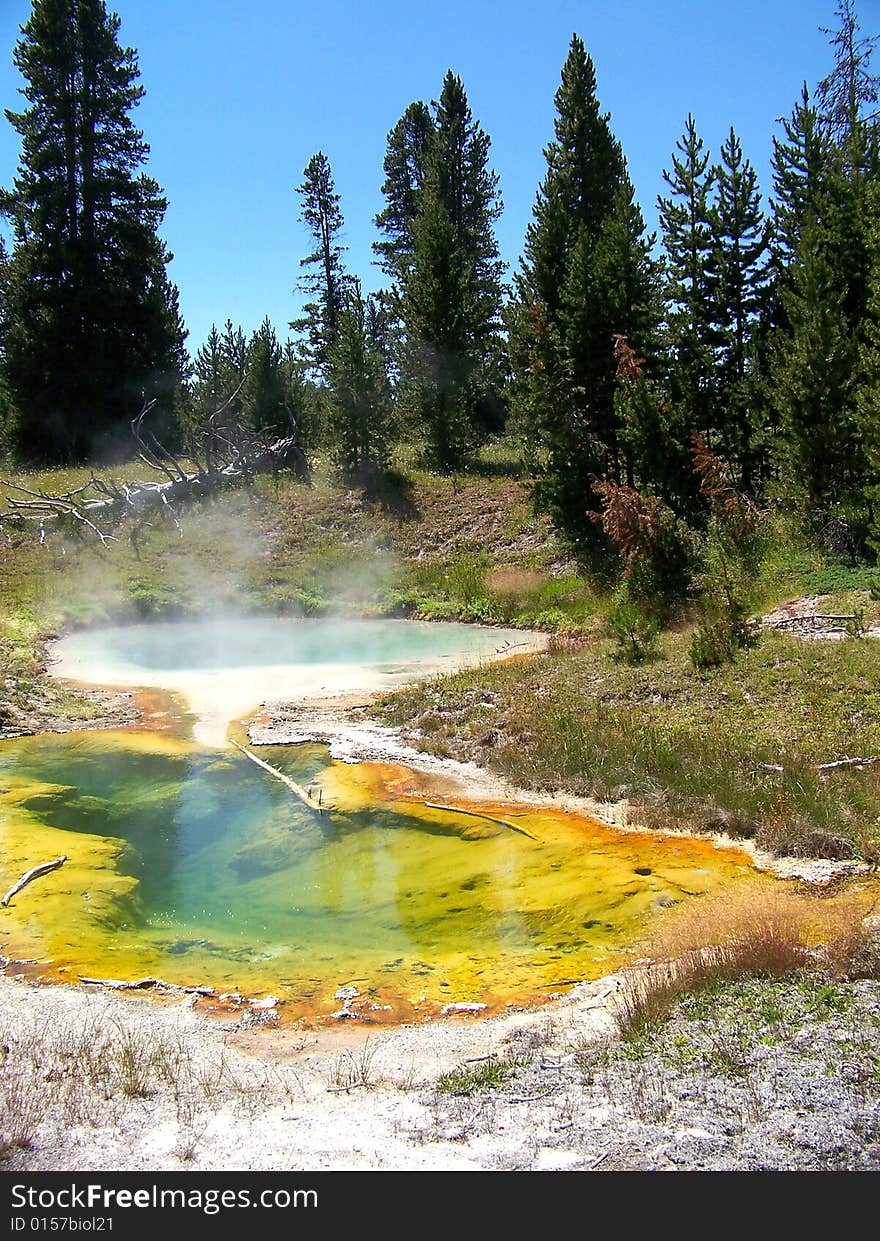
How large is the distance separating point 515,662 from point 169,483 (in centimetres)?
Result: 1945

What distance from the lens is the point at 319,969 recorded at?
7305 mm

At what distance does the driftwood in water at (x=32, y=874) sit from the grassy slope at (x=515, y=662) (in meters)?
5.50

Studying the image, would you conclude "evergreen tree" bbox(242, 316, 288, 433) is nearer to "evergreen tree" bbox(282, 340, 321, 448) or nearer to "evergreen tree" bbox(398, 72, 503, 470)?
"evergreen tree" bbox(282, 340, 321, 448)

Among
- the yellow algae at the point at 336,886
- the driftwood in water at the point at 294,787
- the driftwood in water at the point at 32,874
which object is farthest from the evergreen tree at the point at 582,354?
the driftwood in water at the point at 32,874

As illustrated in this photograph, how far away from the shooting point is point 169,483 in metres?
32.5

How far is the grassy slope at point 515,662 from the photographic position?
10.6 m

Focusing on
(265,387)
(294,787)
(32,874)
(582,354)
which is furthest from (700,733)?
(265,387)

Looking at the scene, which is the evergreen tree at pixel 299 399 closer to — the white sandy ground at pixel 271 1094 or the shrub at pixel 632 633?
the shrub at pixel 632 633

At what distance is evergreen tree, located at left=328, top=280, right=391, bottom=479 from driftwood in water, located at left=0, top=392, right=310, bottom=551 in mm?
2618

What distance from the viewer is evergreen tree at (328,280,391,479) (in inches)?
1283

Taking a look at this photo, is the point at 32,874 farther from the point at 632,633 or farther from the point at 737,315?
the point at 737,315

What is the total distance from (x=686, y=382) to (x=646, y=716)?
1368cm

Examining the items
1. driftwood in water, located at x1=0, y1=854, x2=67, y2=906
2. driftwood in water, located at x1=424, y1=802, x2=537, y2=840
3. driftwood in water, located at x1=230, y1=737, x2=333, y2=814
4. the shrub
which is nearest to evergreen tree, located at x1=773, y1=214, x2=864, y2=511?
the shrub

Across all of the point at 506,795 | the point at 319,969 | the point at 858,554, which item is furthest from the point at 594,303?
the point at 319,969
